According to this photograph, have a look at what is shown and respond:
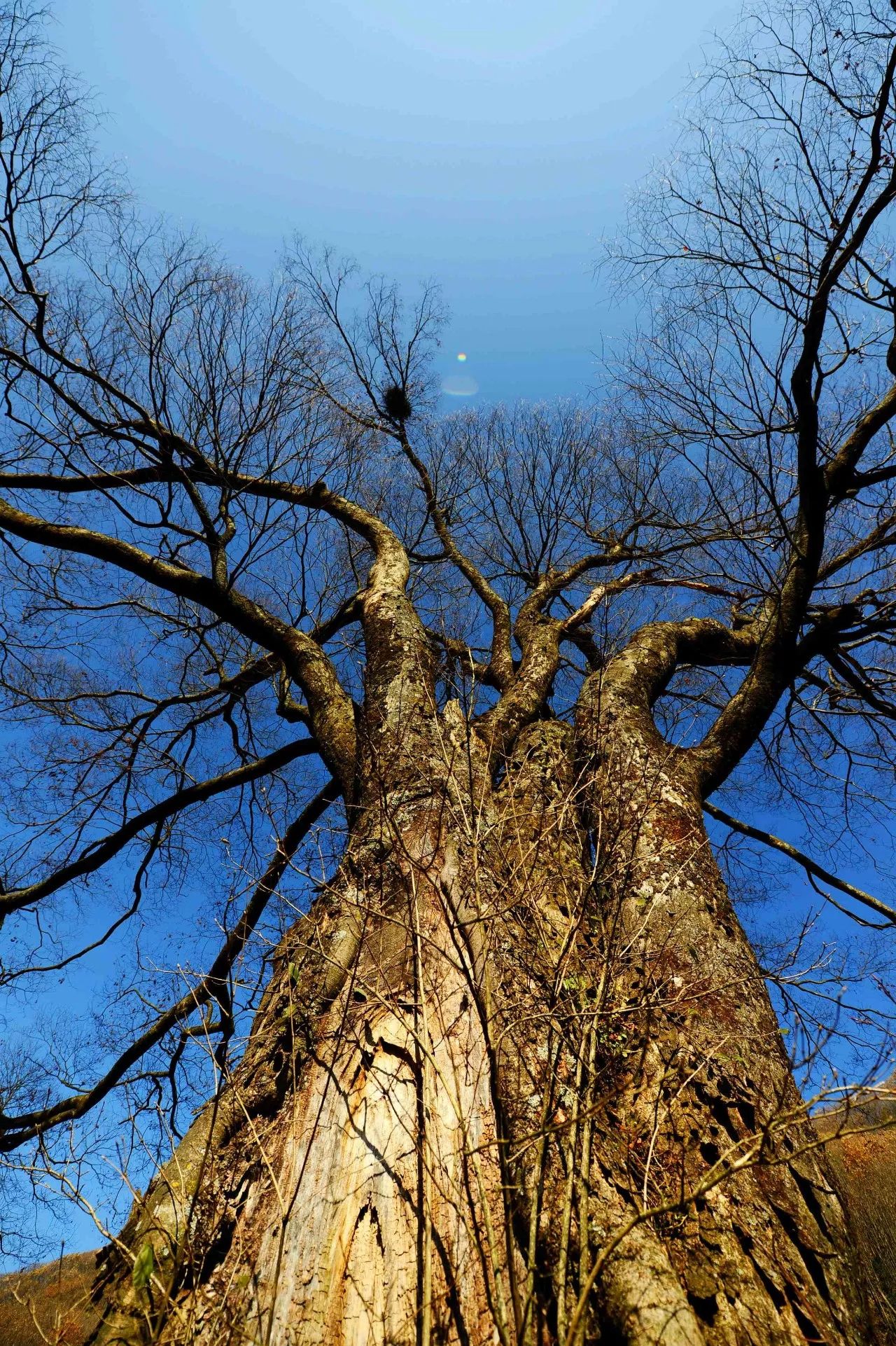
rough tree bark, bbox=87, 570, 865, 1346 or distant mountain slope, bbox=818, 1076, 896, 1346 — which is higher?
rough tree bark, bbox=87, 570, 865, 1346

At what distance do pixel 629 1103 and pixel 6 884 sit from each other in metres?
4.15

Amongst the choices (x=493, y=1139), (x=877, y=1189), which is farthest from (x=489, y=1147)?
(x=877, y=1189)

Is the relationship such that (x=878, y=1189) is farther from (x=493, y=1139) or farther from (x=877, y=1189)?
(x=493, y=1139)

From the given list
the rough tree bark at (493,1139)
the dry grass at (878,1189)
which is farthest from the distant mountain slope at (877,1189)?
the rough tree bark at (493,1139)

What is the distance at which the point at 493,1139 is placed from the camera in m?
1.54

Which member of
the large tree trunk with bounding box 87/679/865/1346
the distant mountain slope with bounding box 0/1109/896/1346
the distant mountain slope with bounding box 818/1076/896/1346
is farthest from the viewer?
the distant mountain slope with bounding box 818/1076/896/1346

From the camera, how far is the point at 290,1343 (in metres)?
1.24

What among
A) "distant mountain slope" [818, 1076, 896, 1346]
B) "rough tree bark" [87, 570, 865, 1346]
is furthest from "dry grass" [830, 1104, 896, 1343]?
"rough tree bark" [87, 570, 865, 1346]

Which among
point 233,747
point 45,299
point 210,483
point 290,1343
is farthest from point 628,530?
point 290,1343

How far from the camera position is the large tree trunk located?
1.29 meters

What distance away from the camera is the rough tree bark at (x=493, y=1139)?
50.8 inches

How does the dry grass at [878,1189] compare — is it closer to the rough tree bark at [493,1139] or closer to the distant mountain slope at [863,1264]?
the distant mountain slope at [863,1264]

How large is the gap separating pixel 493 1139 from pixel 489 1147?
0.14ft

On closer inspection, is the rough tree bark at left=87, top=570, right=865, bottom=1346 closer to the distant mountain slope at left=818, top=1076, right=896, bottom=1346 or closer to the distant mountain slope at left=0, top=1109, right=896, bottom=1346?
the distant mountain slope at left=0, top=1109, right=896, bottom=1346
